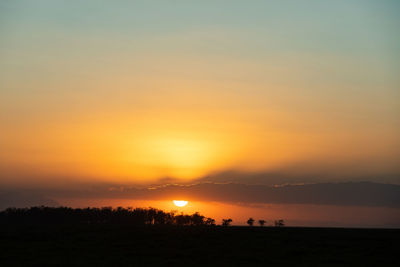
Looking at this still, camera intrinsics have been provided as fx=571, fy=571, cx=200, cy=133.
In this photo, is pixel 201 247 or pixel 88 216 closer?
pixel 201 247

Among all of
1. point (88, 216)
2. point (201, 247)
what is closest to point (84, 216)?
point (88, 216)

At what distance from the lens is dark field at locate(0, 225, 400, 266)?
44.0 meters

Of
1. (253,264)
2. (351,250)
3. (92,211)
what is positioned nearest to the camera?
(253,264)

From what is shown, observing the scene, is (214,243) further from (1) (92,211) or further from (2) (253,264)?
(1) (92,211)

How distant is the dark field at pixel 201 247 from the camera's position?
44.0 metres

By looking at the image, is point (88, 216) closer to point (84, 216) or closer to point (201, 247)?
point (84, 216)

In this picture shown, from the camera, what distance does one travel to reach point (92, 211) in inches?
3856

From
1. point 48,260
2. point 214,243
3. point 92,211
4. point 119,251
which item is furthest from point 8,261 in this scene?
point 92,211

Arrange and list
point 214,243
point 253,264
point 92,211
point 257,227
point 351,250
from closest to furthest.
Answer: point 253,264 → point 351,250 → point 214,243 → point 257,227 → point 92,211

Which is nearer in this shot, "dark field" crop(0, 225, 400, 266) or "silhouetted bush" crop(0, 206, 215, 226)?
"dark field" crop(0, 225, 400, 266)

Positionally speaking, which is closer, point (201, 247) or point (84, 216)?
point (201, 247)

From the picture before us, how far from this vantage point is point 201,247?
49281 mm

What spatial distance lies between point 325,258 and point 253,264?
5795 millimetres

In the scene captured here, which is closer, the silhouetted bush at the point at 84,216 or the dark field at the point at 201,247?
the dark field at the point at 201,247
